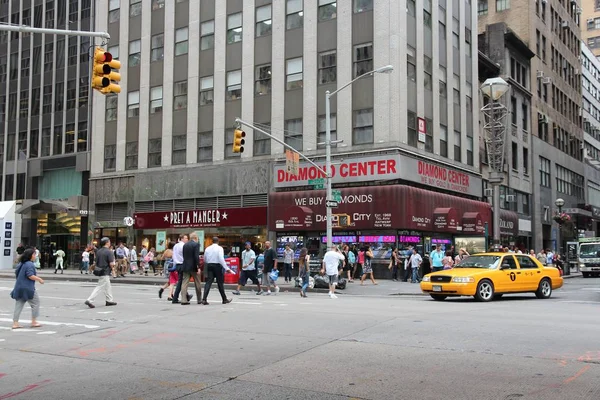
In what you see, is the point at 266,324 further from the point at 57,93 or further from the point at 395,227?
the point at 57,93

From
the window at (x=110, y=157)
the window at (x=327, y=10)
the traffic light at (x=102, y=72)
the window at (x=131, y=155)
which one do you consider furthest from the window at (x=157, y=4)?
the traffic light at (x=102, y=72)

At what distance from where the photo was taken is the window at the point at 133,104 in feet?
137

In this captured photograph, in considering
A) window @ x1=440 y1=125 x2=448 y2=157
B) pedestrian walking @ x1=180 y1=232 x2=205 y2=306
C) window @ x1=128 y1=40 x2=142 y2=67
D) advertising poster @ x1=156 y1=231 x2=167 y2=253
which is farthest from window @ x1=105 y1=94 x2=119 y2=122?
pedestrian walking @ x1=180 y1=232 x2=205 y2=306

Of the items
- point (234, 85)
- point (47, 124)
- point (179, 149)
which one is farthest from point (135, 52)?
point (47, 124)

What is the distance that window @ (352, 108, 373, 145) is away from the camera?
32719 mm

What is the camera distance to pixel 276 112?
35656 mm

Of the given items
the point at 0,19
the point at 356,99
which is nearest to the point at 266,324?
the point at 356,99

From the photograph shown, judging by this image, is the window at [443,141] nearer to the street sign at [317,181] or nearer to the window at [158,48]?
the street sign at [317,181]

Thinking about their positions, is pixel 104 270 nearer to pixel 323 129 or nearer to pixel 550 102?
pixel 323 129

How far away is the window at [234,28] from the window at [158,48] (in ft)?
17.3

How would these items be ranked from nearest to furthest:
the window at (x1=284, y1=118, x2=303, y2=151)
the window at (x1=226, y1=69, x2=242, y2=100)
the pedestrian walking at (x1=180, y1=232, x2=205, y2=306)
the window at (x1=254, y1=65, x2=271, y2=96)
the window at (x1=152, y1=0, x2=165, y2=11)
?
the pedestrian walking at (x1=180, y1=232, x2=205, y2=306) < the window at (x1=284, y1=118, x2=303, y2=151) < the window at (x1=254, y1=65, x2=271, y2=96) < the window at (x1=226, y1=69, x2=242, y2=100) < the window at (x1=152, y1=0, x2=165, y2=11)

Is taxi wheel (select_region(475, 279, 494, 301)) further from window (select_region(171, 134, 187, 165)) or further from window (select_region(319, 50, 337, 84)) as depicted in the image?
window (select_region(171, 134, 187, 165))

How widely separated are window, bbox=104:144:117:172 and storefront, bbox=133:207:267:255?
4.30 m

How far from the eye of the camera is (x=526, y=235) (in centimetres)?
4847
